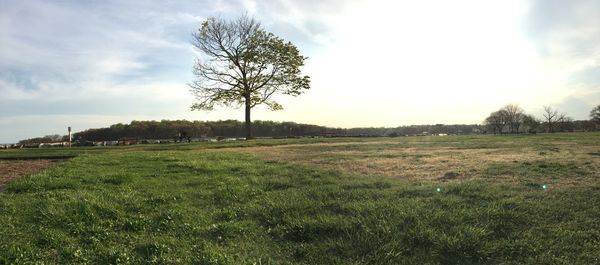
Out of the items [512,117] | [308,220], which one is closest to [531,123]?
[512,117]

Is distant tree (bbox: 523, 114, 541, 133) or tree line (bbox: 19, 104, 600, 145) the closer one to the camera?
tree line (bbox: 19, 104, 600, 145)

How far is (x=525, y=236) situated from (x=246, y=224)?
393 centimetres

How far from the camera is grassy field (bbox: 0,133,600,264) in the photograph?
5.13m

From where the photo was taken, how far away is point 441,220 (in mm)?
6078

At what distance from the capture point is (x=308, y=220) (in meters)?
6.38

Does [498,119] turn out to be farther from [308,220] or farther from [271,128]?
[308,220]

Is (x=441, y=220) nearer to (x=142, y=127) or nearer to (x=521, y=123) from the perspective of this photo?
(x=142, y=127)

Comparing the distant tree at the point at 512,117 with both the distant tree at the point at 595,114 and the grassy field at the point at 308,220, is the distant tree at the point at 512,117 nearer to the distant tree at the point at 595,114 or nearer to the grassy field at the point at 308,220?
the distant tree at the point at 595,114

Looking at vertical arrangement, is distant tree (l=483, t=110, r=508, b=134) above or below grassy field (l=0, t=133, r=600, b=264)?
above

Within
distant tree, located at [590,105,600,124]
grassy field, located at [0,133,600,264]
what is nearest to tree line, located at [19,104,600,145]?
distant tree, located at [590,105,600,124]

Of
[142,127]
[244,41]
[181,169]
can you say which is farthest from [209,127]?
[181,169]

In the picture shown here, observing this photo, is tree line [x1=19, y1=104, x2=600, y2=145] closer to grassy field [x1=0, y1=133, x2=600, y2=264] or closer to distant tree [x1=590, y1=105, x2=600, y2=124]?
distant tree [x1=590, y1=105, x2=600, y2=124]

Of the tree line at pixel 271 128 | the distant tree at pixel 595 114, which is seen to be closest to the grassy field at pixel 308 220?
the tree line at pixel 271 128

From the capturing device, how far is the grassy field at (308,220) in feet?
16.8
